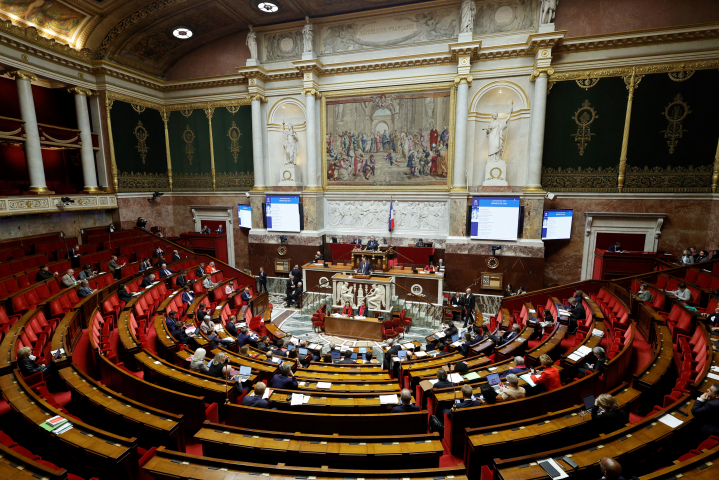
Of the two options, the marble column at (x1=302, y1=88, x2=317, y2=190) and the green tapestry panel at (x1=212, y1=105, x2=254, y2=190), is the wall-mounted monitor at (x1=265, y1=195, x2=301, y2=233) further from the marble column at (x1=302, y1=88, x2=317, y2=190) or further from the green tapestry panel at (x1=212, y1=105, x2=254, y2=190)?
the green tapestry panel at (x1=212, y1=105, x2=254, y2=190)

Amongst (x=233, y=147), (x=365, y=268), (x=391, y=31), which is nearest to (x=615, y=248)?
(x=365, y=268)

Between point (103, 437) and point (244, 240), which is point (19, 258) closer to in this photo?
point (244, 240)

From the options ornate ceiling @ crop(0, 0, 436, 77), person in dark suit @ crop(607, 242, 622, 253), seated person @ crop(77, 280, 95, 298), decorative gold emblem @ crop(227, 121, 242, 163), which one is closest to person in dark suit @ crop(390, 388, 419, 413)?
seated person @ crop(77, 280, 95, 298)

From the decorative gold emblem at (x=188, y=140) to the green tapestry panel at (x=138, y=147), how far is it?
125 centimetres

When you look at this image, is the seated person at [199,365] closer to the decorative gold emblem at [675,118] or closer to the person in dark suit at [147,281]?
the person in dark suit at [147,281]

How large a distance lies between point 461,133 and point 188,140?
14.3 m

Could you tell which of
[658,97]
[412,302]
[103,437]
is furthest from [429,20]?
[103,437]

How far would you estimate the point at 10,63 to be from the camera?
12.1 meters

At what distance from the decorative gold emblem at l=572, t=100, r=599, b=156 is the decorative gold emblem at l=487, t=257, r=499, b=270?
5577 mm

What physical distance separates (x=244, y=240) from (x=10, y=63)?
10.9m

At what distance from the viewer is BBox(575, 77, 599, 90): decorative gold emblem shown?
1337 centimetres


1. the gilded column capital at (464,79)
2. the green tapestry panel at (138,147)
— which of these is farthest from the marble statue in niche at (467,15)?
the green tapestry panel at (138,147)

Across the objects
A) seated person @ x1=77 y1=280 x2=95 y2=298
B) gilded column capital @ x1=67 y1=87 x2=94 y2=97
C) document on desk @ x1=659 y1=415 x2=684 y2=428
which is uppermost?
gilded column capital @ x1=67 y1=87 x2=94 y2=97

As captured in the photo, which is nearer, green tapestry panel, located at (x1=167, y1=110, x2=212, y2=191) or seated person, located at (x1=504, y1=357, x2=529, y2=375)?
seated person, located at (x1=504, y1=357, x2=529, y2=375)
